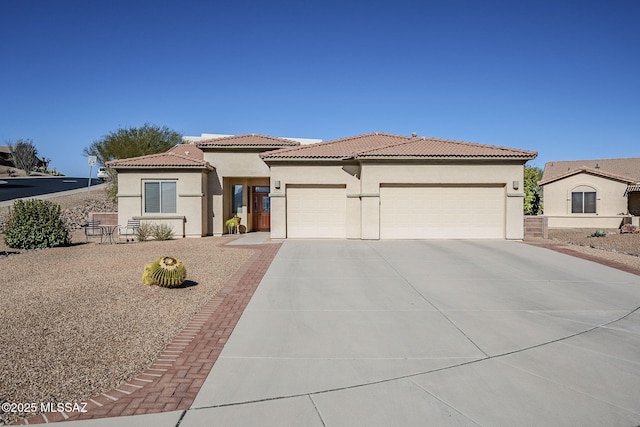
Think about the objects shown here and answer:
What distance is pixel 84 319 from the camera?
22.0 ft

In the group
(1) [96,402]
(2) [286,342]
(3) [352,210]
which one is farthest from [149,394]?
(3) [352,210]

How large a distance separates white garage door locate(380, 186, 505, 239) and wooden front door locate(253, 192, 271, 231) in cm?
794

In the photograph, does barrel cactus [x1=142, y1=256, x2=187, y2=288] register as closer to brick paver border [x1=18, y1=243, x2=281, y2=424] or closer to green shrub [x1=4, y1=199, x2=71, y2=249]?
brick paver border [x1=18, y1=243, x2=281, y2=424]

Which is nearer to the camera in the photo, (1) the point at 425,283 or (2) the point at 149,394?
(2) the point at 149,394

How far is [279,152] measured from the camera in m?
17.5

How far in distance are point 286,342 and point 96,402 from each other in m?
2.42

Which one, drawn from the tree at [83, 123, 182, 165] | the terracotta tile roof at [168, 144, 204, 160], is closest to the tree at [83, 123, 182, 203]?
the tree at [83, 123, 182, 165]

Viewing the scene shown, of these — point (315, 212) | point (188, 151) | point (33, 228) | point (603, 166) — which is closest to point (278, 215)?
point (315, 212)

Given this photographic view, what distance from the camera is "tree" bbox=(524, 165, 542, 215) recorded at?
29959 millimetres

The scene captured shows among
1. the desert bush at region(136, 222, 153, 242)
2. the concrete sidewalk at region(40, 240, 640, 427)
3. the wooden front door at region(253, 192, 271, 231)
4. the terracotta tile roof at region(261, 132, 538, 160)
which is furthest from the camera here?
the wooden front door at region(253, 192, 271, 231)

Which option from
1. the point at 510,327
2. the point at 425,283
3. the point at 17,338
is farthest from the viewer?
the point at 425,283

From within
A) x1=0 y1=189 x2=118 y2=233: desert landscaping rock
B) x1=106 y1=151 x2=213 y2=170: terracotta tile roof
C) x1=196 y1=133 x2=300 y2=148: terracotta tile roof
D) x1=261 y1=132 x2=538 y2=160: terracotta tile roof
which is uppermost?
x1=196 y1=133 x2=300 y2=148: terracotta tile roof

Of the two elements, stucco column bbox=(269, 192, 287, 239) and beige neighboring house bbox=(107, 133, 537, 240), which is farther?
stucco column bbox=(269, 192, 287, 239)

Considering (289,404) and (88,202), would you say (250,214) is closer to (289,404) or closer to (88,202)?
(88,202)
